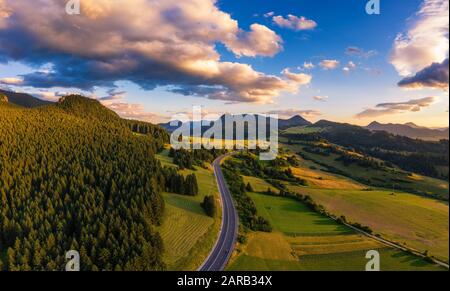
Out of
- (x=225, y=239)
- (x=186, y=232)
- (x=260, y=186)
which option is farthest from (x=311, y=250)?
(x=260, y=186)

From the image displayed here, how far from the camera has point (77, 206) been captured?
95.0 meters

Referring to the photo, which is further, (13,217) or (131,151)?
(131,151)

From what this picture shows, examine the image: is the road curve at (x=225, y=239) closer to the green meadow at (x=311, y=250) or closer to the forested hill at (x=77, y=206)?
the green meadow at (x=311, y=250)

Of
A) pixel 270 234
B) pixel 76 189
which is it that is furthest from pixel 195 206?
pixel 76 189

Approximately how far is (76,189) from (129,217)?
37.5m

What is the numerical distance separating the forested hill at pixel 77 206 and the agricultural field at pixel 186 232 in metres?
4.62

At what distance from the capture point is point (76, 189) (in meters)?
109

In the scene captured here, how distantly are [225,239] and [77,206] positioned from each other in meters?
49.5

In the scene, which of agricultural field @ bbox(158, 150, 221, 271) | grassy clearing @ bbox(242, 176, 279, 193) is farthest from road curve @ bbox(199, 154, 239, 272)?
grassy clearing @ bbox(242, 176, 279, 193)

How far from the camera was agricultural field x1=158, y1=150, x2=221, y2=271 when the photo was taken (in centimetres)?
7519

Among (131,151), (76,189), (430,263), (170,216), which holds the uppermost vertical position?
(131,151)

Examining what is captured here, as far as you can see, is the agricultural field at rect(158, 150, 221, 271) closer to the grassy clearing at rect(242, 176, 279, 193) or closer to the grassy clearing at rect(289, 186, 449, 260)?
the grassy clearing at rect(242, 176, 279, 193)
